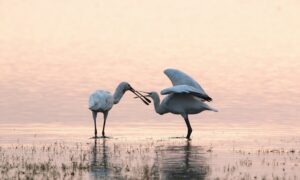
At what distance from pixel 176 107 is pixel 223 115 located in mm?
8472

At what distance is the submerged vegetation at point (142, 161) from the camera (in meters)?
19.6

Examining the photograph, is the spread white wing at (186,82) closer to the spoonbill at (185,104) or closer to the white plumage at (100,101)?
the spoonbill at (185,104)

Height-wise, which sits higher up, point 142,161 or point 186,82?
point 186,82

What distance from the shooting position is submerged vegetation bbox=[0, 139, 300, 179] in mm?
19594

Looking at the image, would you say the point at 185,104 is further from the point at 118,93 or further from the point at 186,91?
the point at 118,93

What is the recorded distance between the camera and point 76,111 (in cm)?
3975

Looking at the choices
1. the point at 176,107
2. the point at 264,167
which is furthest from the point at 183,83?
the point at 264,167

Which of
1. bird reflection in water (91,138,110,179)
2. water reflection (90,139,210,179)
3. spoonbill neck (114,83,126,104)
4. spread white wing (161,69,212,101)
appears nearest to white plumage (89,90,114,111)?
spoonbill neck (114,83,126,104)

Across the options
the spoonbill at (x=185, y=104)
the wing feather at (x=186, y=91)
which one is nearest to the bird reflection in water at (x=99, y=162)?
the wing feather at (x=186, y=91)

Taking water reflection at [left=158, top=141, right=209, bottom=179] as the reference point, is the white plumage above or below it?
above

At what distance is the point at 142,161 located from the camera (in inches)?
866

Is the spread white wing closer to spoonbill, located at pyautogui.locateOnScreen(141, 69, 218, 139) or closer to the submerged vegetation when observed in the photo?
spoonbill, located at pyautogui.locateOnScreen(141, 69, 218, 139)

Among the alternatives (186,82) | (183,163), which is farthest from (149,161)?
(186,82)

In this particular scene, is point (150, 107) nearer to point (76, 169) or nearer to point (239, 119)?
point (239, 119)
